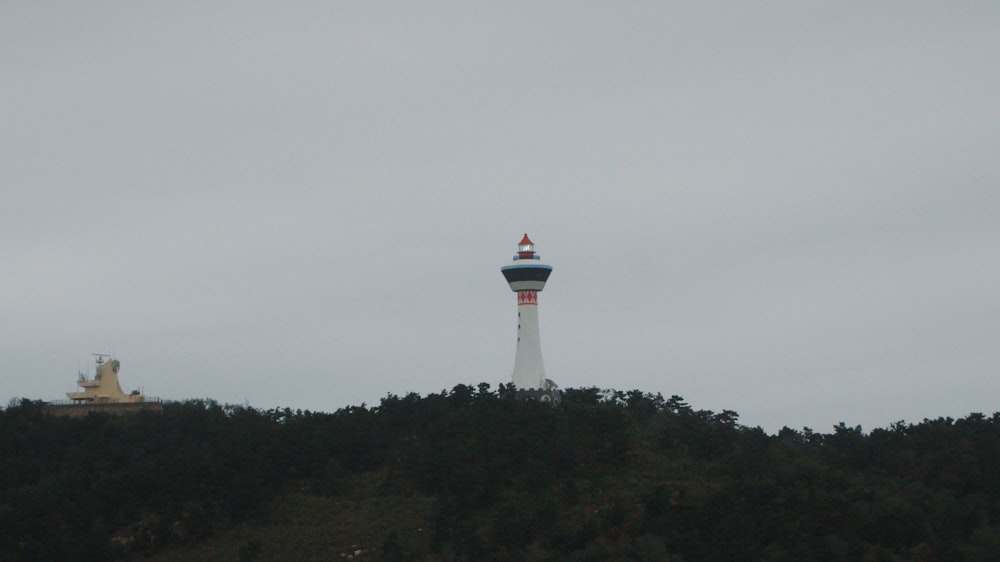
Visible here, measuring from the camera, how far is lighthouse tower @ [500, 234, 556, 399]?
2862 inches

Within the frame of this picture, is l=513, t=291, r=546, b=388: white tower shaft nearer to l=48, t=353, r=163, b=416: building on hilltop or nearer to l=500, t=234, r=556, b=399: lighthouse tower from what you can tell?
l=500, t=234, r=556, b=399: lighthouse tower

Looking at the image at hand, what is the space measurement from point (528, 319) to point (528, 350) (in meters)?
1.99

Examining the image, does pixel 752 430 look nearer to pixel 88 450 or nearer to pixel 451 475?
pixel 451 475

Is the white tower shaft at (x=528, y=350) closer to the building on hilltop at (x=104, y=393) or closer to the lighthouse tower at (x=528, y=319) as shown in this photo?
the lighthouse tower at (x=528, y=319)

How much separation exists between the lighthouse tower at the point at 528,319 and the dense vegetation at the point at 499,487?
32.6 ft

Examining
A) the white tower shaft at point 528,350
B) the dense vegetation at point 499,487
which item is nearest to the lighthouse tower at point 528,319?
the white tower shaft at point 528,350

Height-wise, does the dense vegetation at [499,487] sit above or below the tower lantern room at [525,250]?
below

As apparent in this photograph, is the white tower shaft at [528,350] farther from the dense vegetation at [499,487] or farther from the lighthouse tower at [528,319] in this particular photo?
the dense vegetation at [499,487]

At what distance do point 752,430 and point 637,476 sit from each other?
30.4 feet

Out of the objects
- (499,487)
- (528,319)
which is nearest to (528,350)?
(528,319)

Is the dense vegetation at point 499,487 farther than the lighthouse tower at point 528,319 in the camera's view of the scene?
No

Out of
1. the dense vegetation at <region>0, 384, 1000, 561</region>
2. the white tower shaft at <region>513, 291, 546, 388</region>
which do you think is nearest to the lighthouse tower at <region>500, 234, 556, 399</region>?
the white tower shaft at <region>513, 291, 546, 388</region>

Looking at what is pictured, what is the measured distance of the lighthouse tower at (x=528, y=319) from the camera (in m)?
72.7

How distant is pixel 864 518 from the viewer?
40469 millimetres
